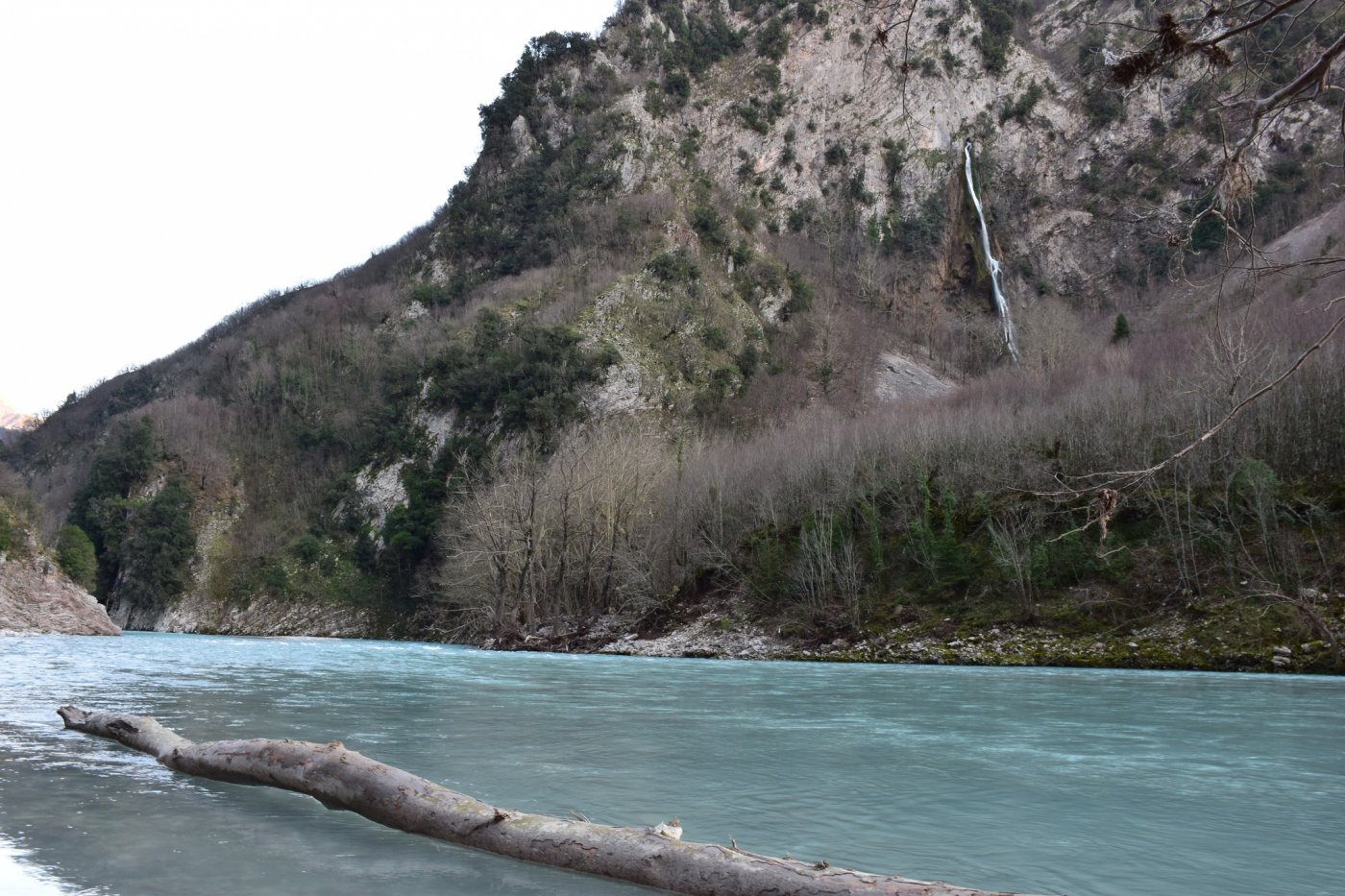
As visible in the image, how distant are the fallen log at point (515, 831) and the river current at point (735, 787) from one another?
128 mm

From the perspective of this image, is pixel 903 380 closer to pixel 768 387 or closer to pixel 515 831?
pixel 768 387

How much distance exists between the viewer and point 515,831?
19.0 feet

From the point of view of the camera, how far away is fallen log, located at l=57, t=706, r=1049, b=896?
178 inches

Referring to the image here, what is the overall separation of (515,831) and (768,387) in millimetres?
79965

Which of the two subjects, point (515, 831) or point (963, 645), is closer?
point (515, 831)

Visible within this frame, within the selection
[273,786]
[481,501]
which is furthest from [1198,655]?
[481,501]

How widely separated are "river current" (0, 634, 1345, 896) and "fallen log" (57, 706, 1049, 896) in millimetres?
128

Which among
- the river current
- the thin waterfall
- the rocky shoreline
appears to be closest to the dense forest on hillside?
the rocky shoreline

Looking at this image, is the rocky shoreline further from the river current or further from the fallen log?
the fallen log

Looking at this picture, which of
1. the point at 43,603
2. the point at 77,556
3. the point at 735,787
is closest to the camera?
the point at 735,787

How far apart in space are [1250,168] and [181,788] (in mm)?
8410

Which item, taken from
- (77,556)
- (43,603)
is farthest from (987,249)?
(43,603)

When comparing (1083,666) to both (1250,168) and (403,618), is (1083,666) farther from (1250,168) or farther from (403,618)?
(403,618)

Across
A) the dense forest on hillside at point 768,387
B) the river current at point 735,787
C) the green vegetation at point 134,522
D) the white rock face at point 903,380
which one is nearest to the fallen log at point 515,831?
the river current at point 735,787
